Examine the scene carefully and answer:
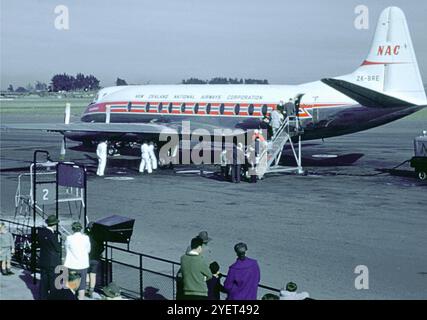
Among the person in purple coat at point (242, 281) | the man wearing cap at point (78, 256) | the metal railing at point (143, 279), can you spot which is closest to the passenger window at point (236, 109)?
the metal railing at point (143, 279)

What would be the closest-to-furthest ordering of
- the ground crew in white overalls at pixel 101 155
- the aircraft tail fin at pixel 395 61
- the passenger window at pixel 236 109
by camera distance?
the aircraft tail fin at pixel 395 61 < the ground crew in white overalls at pixel 101 155 < the passenger window at pixel 236 109

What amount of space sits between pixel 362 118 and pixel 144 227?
16455 millimetres

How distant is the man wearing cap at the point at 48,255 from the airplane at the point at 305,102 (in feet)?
70.2

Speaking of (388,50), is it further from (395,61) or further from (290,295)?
(290,295)

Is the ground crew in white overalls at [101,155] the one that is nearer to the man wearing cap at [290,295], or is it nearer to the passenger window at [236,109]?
the passenger window at [236,109]

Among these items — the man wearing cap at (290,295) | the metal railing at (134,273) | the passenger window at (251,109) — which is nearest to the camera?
the man wearing cap at (290,295)

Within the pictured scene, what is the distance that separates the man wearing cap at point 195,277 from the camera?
1086 cm

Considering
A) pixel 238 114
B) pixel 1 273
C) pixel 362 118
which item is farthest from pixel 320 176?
pixel 1 273

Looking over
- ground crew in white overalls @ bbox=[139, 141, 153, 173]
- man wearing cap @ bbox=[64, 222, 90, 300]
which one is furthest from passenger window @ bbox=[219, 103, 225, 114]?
man wearing cap @ bbox=[64, 222, 90, 300]

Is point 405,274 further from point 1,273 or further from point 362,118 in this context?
point 362,118

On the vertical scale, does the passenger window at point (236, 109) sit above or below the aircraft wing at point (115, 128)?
above

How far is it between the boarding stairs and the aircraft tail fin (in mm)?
4291

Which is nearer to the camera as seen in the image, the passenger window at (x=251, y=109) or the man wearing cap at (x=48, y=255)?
the man wearing cap at (x=48, y=255)

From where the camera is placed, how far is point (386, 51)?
31859mm
